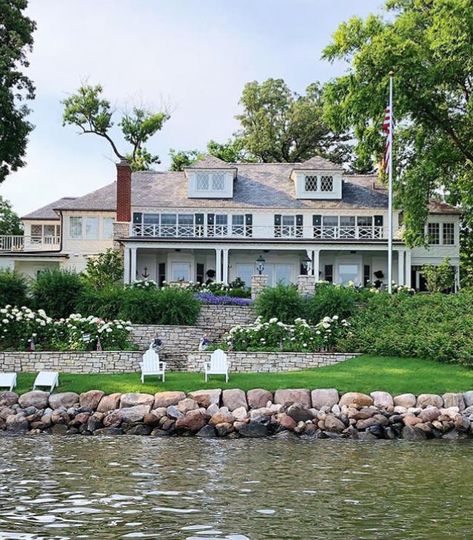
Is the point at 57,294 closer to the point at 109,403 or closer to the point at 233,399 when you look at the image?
the point at 109,403

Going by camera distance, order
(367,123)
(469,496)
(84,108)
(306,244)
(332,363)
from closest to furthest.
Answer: (469,496)
(332,363)
(367,123)
(306,244)
(84,108)

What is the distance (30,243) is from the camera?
43.2m

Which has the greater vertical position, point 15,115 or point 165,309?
point 15,115

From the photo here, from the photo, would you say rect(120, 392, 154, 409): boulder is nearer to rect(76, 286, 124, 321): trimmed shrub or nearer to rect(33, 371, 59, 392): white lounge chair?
rect(33, 371, 59, 392): white lounge chair

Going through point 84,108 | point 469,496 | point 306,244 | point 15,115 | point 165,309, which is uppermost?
point 84,108

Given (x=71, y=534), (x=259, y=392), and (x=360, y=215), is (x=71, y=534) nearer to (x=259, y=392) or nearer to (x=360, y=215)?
(x=259, y=392)

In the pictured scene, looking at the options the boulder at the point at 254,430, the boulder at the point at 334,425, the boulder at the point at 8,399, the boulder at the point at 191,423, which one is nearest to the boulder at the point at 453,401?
the boulder at the point at 334,425

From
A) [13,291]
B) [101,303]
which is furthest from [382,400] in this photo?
[13,291]

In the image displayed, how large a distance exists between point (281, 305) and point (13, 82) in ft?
46.3

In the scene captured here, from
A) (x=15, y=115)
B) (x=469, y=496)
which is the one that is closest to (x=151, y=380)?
(x=469, y=496)

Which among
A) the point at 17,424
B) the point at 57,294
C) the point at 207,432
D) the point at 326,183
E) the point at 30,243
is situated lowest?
the point at 207,432

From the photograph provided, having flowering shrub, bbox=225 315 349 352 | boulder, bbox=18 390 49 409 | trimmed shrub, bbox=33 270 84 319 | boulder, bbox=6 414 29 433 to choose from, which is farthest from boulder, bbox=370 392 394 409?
trimmed shrub, bbox=33 270 84 319

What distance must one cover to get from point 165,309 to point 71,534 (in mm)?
16870

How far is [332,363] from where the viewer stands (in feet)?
68.9
